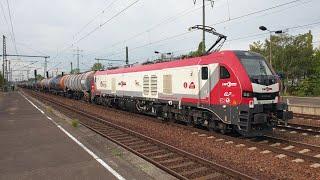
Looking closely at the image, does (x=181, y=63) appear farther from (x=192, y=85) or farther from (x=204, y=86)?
(x=204, y=86)

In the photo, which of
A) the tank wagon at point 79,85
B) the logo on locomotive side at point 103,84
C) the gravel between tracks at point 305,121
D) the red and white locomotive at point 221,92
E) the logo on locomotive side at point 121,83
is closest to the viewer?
the red and white locomotive at point 221,92

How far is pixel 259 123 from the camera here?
13367mm

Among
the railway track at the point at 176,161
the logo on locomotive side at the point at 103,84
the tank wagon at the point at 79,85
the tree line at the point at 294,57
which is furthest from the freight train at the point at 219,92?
the tree line at the point at 294,57

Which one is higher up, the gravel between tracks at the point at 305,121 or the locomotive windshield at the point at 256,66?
the locomotive windshield at the point at 256,66

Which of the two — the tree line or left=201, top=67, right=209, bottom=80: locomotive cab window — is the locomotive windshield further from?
the tree line

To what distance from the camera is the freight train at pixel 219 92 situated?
1341 centimetres

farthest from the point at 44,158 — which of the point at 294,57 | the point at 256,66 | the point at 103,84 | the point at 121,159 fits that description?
the point at 294,57

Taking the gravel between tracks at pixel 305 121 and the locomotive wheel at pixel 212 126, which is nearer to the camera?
the locomotive wheel at pixel 212 126

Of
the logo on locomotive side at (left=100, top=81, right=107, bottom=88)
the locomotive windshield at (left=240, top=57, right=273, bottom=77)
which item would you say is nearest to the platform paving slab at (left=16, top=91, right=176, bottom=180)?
the locomotive windshield at (left=240, top=57, right=273, bottom=77)

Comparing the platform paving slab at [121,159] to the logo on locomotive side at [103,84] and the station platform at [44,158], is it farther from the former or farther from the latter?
the logo on locomotive side at [103,84]

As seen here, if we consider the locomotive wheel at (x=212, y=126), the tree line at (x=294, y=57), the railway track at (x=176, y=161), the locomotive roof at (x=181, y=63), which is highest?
the tree line at (x=294, y=57)

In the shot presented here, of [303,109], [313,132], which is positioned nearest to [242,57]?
[313,132]

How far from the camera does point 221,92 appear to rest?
566 inches

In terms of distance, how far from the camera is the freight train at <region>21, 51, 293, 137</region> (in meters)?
13.4
